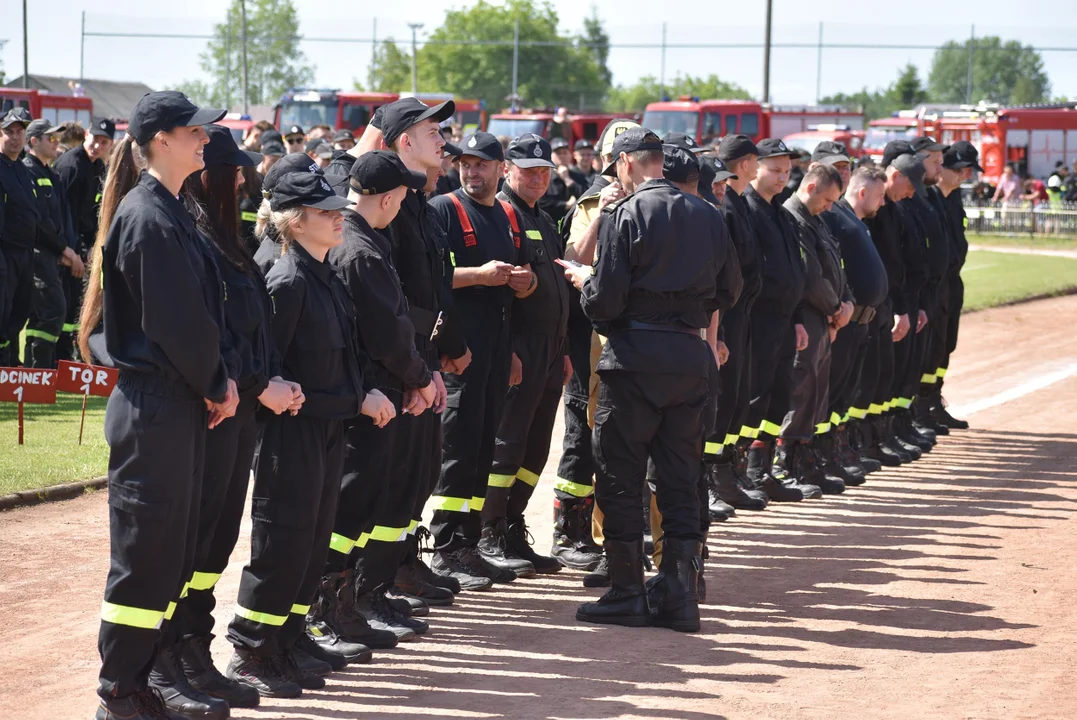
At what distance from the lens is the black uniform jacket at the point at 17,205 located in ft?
41.8

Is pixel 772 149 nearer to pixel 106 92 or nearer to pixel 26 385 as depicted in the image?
pixel 26 385

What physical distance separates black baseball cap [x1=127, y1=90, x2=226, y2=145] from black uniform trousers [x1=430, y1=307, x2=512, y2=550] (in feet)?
9.13

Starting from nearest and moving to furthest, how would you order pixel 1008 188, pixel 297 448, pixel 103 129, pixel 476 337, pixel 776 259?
pixel 297 448 → pixel 476 337 → pixel 776 259 → pixel 103 129 → pixel 1008 188

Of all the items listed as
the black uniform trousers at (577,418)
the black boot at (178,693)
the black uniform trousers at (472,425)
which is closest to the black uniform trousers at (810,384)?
the black uniform trousers at (577,418)

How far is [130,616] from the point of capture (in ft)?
17.0

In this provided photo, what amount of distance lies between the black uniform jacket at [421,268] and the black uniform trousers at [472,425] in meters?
0.66

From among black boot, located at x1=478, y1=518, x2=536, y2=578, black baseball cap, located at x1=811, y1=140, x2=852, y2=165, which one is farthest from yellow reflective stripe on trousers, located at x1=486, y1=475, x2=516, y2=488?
black baseball cap, located at x1=811, y1=140, x2=852, y2=165

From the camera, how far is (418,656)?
21.7ft

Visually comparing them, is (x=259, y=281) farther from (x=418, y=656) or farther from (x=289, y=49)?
(x=289, y=49)

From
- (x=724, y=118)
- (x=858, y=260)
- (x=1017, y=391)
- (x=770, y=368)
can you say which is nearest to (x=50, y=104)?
(x=724, y=118)

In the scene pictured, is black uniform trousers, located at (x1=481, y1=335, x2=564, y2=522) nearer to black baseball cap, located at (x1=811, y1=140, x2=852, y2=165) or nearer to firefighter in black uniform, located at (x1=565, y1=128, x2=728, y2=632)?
firefighter in black uniform, located at (x1=565, y1=128, x2=728, y2=632)

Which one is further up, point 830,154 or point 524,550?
point 830,154

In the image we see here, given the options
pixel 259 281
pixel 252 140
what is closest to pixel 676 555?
pixel 259 281

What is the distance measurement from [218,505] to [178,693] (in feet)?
2.32
